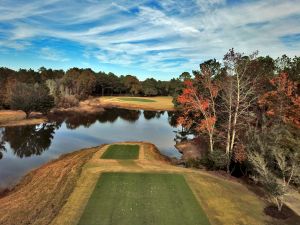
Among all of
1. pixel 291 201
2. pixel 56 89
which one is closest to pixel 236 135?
pixel 291 201

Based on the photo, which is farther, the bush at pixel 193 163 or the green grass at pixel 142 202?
the bush at pixel 193 163

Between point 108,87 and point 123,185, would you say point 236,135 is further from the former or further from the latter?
point 108,87

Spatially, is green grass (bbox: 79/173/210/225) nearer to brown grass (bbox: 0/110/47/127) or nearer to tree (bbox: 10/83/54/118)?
brown grass (bbox: 0/110/47/127)

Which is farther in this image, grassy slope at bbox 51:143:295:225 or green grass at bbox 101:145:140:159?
green grass at bbox 101:145:140:159

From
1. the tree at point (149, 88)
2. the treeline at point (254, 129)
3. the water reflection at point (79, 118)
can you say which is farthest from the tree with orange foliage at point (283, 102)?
the tree at point (149, 88)

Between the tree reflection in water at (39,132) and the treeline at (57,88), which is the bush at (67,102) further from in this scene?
the tree reflection in water at (39,132)

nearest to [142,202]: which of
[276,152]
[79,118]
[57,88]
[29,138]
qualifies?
[276,152]

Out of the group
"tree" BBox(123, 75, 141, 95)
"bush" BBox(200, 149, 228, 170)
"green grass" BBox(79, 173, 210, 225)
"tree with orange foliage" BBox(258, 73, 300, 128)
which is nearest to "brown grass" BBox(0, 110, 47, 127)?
"green grass" BBox(79, 173, 210, 225)
